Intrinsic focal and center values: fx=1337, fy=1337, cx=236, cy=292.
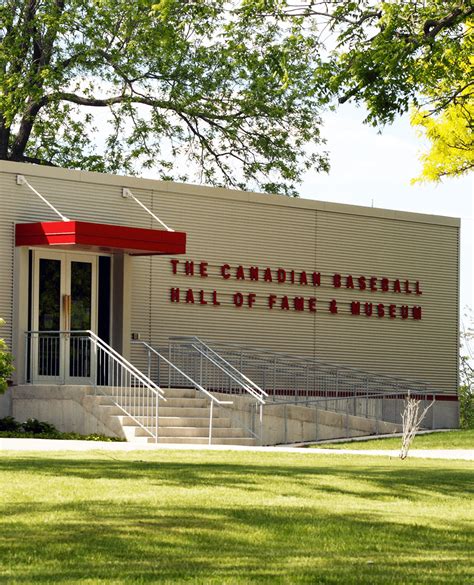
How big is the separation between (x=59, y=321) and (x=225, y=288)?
450cm

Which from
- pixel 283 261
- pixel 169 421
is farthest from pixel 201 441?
pixel 283 261

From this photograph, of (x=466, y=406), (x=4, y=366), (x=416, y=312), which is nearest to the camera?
(x=4, y=366)

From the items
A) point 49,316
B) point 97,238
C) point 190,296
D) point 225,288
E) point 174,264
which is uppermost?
point 97,238

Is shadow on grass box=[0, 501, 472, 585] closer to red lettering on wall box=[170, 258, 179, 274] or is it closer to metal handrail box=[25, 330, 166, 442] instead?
metal handrail box=[25, 330, 166, 442]

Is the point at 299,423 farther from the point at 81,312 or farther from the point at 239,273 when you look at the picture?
the point at 81,312

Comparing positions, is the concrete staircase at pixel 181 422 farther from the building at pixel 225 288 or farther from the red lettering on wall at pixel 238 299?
the red lettering on wall at pixel 238 299

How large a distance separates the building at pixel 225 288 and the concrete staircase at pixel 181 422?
445 mm

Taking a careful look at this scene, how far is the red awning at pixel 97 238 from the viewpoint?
25875 millimetres

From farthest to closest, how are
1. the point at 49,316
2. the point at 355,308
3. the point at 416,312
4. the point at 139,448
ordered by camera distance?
1. the point at 416,312
2. the point at 355,308
3. the point at 49,316
4. the point at 139,448

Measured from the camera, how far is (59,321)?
1082 inches

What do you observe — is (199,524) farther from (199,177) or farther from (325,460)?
(199,177)

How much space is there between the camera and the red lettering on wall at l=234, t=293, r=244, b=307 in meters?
30.5

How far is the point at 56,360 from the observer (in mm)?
27344

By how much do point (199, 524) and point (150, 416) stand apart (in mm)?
13762
